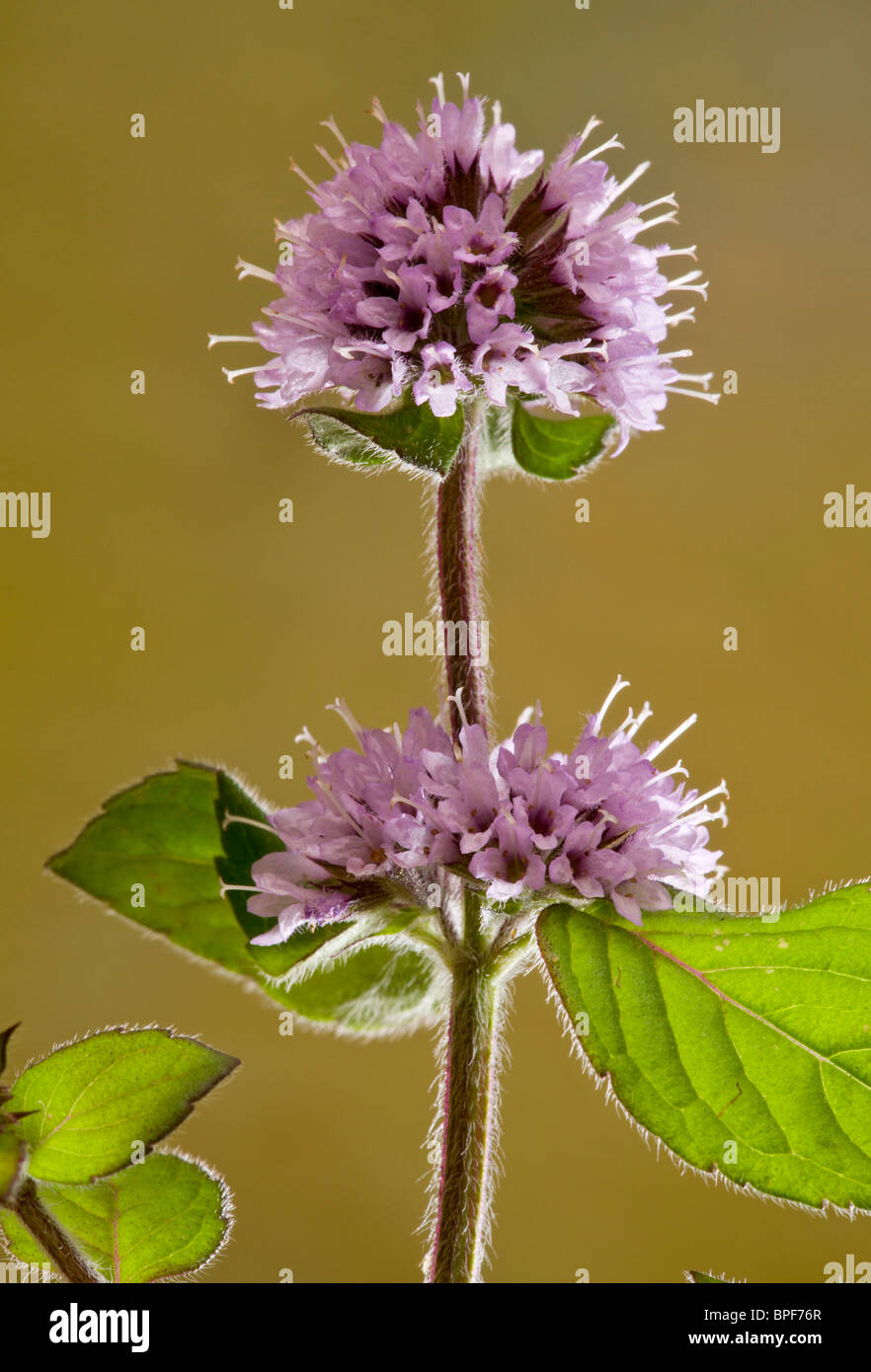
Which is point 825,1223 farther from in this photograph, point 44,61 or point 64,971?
point 44,61

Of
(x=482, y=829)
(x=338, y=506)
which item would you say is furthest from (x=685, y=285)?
(x=338, y=506)

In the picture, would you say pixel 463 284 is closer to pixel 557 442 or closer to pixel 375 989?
pixel 557 442

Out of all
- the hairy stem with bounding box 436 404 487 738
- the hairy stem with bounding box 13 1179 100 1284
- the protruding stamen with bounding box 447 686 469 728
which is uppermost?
the hairy stem with bounding box 436 404 487 738

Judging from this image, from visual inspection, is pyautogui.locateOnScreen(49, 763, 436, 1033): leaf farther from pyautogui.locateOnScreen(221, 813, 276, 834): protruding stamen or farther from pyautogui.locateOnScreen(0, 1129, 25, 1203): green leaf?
pyautogui.locateOnScreen(0, 1129, 25, 1203): green leaf

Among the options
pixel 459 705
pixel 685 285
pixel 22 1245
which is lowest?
pixel 22 1245

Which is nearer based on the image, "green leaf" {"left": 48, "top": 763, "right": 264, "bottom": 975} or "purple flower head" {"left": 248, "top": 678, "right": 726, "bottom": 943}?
"purple flower head" {"left": 248, "top": 678, "right": 726, "bottom": 943}

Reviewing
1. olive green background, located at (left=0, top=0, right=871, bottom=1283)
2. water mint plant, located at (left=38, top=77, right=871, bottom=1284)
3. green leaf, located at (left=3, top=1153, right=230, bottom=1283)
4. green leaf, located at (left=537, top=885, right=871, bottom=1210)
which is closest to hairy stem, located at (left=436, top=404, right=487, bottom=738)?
water mint plant, located at (left=38, top=77, right=871, bottom=1284)
